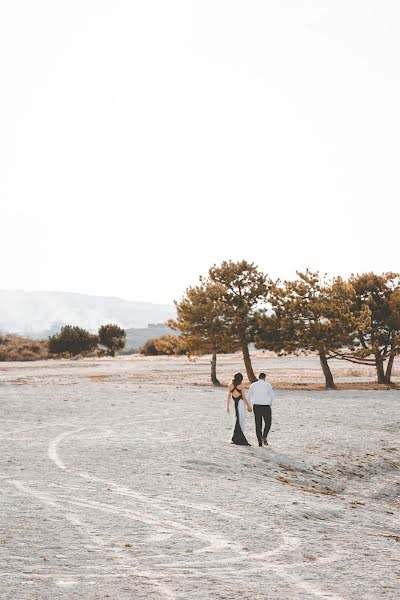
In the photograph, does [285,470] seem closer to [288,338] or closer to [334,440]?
[334,440]

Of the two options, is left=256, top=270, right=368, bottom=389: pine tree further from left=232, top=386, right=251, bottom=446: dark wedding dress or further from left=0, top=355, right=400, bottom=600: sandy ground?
left=232, top=386, right=251, bottom=446: dark wedding dress

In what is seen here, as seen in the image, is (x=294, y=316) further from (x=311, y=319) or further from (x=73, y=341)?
(x=73, y=341)

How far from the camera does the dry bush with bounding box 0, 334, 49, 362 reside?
95.2 m

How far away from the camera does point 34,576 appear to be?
9.05 metres

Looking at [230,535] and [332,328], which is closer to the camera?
[230,535]

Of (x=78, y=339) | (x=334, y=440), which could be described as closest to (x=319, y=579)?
(x=334, y=440)

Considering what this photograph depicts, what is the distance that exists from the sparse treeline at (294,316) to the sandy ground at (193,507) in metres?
14.7

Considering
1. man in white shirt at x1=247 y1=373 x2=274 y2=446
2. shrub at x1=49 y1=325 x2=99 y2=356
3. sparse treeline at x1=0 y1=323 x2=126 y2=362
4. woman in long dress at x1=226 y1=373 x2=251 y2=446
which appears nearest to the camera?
woman in long dress at x1=226 y1=373 x2=251 y2=446

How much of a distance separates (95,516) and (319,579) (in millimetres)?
4575

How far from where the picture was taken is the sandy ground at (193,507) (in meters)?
9.25

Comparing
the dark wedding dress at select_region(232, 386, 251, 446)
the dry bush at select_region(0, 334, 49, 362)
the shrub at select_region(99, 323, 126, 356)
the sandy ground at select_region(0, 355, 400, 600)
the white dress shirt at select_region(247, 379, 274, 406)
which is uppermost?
the shrub at select_region(99, 323, 126, 356)

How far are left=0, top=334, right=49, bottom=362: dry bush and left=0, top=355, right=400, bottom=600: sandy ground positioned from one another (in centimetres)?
6673

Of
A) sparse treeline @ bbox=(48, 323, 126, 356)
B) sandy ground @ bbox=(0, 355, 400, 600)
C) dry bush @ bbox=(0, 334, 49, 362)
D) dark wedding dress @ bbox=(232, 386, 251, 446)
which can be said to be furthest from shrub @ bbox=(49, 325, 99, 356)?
dark wedding dress @ bbox=(232, 386, 251, 446)

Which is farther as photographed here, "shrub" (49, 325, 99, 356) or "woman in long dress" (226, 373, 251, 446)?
"shrub" (49, 325, 99, 356)
